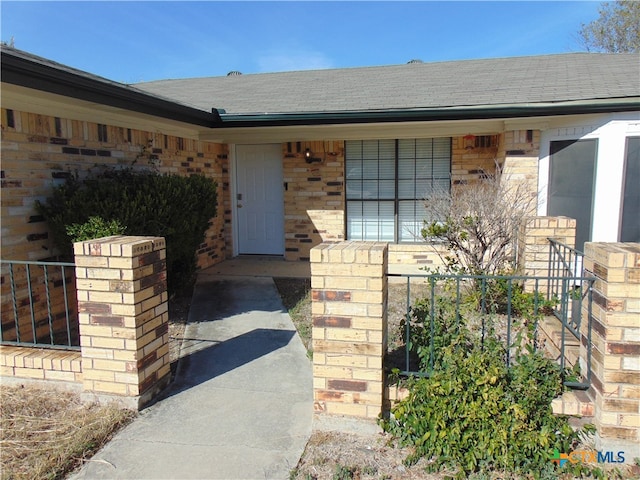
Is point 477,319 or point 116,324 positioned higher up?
point 116,324

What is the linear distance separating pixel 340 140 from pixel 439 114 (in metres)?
2.04

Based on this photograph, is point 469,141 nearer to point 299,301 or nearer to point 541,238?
point 541,238

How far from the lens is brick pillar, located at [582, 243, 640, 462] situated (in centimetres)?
240

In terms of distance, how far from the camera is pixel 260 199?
8.26 m

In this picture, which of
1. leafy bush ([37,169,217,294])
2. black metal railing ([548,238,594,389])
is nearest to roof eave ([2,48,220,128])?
leafy bush ([37,169,217,294])

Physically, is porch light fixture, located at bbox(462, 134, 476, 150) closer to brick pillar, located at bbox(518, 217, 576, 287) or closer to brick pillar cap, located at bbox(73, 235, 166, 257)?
brick pillar, located at bbox(518, 217, 576, 287)

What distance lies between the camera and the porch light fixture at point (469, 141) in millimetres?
7023

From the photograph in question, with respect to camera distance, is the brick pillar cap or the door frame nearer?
the brick pillar cap

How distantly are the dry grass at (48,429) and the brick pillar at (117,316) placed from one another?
0.15 metres

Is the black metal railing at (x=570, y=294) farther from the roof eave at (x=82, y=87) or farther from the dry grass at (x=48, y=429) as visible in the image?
the roof eave at (x=82, y=87)

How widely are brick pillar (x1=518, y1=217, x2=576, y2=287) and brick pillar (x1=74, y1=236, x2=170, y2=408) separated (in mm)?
3385

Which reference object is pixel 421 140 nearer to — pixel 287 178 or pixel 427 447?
pixel 287 178

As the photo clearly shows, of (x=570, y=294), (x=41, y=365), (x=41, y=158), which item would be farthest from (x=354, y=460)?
(x=41, y=158)

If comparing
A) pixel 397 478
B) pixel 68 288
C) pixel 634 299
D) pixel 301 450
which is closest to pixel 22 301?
pixel 68 288
